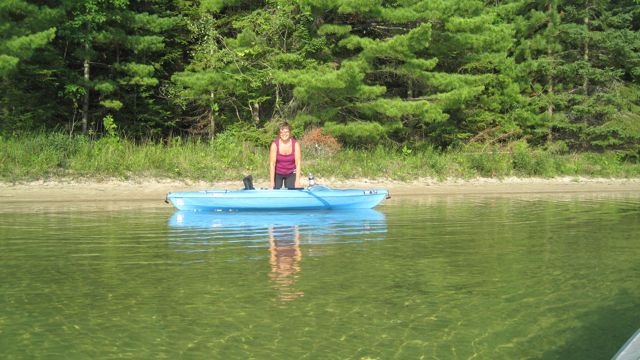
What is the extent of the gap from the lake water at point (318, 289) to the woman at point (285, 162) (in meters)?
1.64

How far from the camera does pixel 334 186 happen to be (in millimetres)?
22266

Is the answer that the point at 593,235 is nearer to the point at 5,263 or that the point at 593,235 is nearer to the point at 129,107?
the point at 5,263

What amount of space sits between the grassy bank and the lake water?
6728 millimetres

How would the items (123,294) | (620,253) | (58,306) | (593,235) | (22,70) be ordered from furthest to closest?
(22,70)
(593,235)
(620,253)
(123,294)
(58,306)

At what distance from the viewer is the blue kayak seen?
1588 cm

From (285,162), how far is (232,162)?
25.2 feet

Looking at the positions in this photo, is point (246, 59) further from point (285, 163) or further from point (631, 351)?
point (631, 351)

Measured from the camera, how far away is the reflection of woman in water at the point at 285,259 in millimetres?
7996

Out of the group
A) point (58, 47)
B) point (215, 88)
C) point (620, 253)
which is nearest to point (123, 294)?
point (620, 253)

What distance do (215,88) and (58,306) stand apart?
21582mm

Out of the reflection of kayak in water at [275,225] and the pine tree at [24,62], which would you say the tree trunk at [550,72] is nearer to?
the reflection of kayak in water at [275,225]

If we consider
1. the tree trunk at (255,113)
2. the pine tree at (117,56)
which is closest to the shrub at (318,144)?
the tree trunk at (255,113)

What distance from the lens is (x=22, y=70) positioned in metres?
27.2

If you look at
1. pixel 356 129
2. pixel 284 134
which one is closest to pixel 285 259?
pixel 284 134
